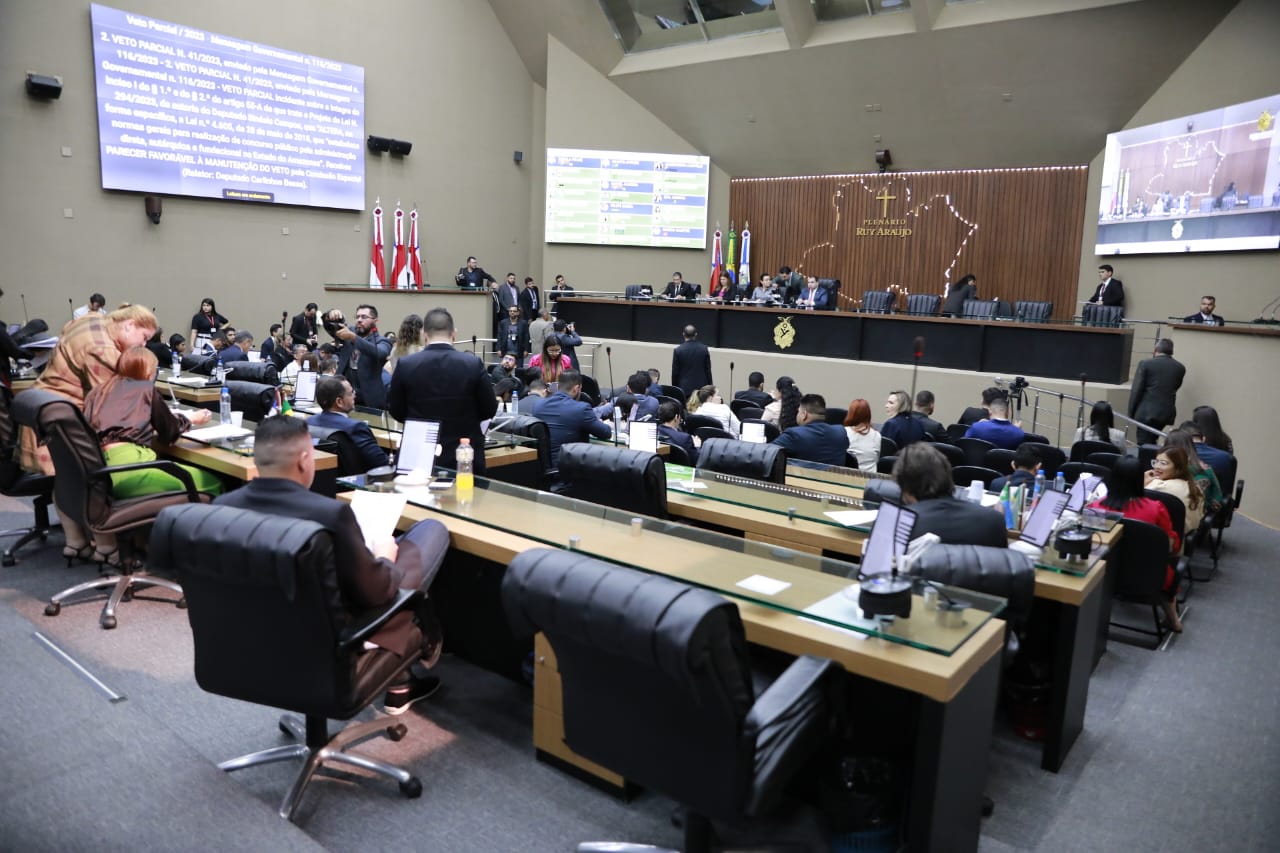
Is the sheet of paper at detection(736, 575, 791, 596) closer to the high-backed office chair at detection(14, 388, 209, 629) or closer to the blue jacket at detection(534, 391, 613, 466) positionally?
the blue jacket at detection(534, 391, 613, 466)

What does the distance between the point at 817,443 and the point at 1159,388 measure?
5749 millimetres

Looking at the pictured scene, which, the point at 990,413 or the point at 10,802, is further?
the point at 990,413

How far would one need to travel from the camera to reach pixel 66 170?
1091 centimetres

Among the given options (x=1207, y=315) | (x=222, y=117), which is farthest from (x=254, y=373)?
(x=1207, y=315)

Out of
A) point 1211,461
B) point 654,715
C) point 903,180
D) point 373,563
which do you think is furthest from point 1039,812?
point 903,180

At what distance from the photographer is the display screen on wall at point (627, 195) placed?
16.3m

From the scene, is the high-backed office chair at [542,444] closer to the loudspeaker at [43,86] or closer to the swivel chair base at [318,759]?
the swivel chair base at [318,759]

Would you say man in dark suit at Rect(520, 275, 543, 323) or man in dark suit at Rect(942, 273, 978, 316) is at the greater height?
man in dark suit at Rect(942, 273, 978, 316)

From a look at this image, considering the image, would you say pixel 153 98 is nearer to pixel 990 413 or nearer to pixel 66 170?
pixel 66 170

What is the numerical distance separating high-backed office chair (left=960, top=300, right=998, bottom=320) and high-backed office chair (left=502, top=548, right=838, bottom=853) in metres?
11.5

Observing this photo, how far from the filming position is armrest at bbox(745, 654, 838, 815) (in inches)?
75.7

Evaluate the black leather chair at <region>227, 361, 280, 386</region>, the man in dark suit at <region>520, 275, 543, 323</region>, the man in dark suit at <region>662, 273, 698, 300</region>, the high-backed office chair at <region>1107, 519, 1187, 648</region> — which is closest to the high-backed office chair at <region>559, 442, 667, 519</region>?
the high-backed office chair at <region>1107, 519, 1187, 648</region>

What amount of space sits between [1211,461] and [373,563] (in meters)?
5.99

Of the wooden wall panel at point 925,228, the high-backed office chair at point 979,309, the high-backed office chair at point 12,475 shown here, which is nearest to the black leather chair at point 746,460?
the high-backed office chair at point 12,475
